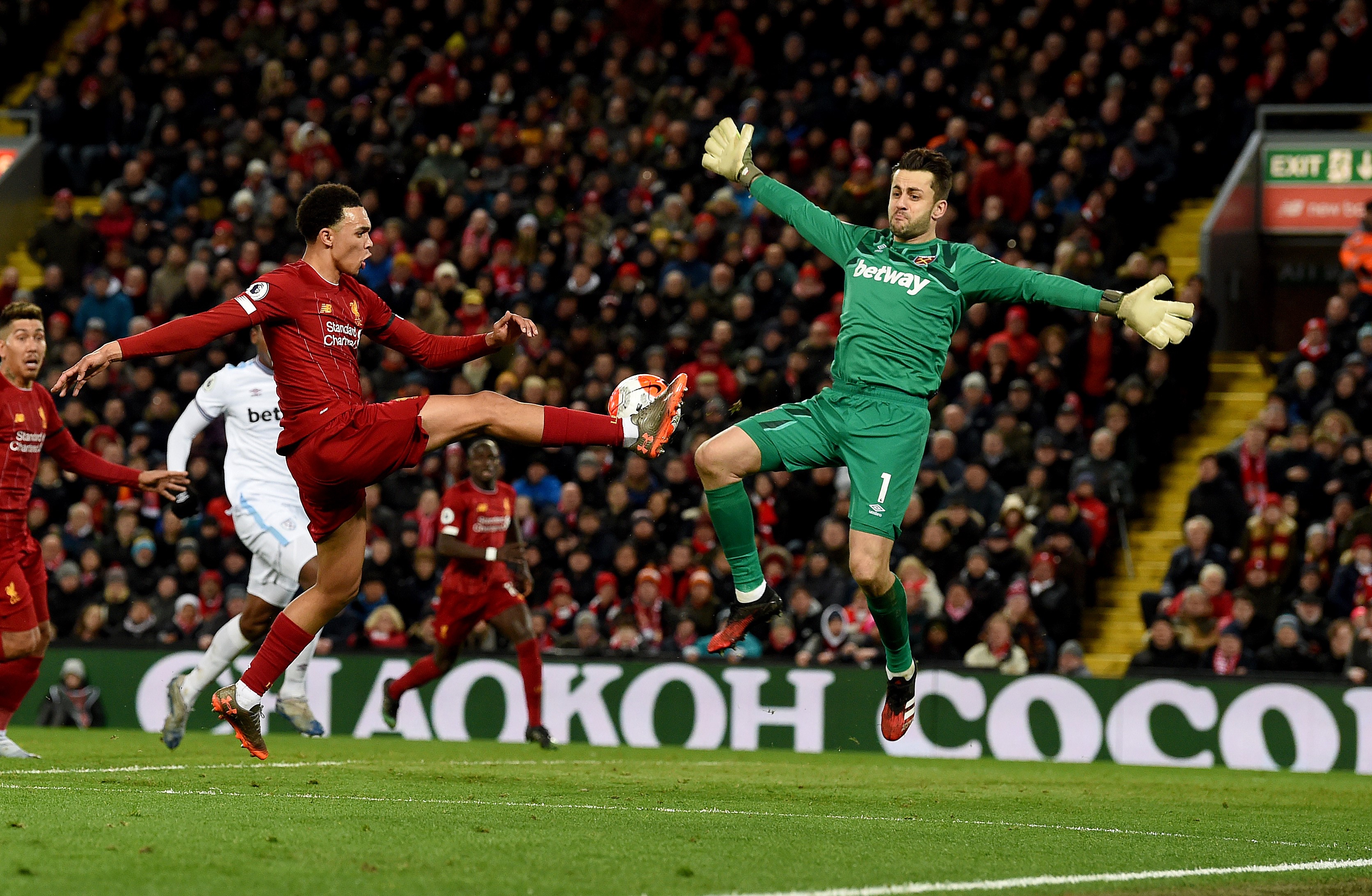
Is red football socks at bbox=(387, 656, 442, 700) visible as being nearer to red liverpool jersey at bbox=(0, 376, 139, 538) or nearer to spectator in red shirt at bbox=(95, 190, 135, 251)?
red liverpool jersey at bbox=(0, 376, 139, 538)

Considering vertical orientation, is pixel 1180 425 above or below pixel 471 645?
above

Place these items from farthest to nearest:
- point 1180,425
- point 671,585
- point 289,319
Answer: point 1180,425 < point 671,585 < point 289,319

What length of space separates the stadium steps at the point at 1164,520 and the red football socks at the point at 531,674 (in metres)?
4.98

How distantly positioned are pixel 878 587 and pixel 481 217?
1312 cm

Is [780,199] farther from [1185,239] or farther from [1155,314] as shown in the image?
[1185,239]

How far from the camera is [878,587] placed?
8703 mm

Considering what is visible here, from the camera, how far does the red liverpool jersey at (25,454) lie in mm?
10375

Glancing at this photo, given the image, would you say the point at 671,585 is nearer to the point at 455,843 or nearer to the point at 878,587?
the point at 878,587

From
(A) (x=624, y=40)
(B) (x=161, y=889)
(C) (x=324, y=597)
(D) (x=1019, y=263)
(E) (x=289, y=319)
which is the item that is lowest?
(B) (x=161, y=889)

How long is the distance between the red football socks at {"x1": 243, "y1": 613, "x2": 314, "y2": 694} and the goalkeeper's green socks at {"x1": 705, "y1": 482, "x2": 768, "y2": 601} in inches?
86.8

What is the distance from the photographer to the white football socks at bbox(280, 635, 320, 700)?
1168 cm

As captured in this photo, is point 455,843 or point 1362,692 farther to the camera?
point 1362,692

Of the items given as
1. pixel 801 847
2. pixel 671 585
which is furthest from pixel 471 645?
pixel 801 847

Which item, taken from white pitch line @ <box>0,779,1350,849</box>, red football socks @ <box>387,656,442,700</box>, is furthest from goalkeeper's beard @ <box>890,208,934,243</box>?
red football socks @ <box>387,656,442,700</box>
